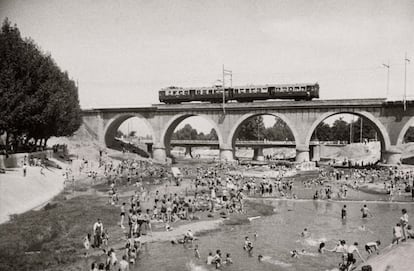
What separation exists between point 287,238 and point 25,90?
87.2 ft

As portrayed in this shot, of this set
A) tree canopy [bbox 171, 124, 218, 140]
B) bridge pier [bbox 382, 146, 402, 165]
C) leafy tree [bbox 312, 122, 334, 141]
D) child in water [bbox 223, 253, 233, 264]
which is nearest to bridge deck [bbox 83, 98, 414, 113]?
bridge pier [bbox 382, 146, 402, 165]

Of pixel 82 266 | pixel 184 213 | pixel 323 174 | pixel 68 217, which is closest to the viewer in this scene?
pixel 82 266

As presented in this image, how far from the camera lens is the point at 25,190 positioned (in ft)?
92.2

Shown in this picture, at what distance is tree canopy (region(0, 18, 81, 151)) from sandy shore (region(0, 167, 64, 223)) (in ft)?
14.9

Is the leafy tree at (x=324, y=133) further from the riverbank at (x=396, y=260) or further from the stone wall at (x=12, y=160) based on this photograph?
the riverbank at (x=396, y=260)

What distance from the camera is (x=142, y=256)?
1878cm

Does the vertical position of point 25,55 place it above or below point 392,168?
above

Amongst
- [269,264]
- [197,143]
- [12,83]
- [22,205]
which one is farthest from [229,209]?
[197,143]

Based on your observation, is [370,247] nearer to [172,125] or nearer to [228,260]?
[228,260]

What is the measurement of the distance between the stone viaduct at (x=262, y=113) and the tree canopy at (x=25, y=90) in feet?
77.2

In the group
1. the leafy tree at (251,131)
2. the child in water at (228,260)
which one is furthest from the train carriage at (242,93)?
the leafy tree at (251,131)

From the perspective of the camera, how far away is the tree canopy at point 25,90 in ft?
107

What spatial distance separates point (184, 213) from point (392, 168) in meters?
32.4

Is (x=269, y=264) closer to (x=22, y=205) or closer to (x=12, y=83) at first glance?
(x=22, y=205)
